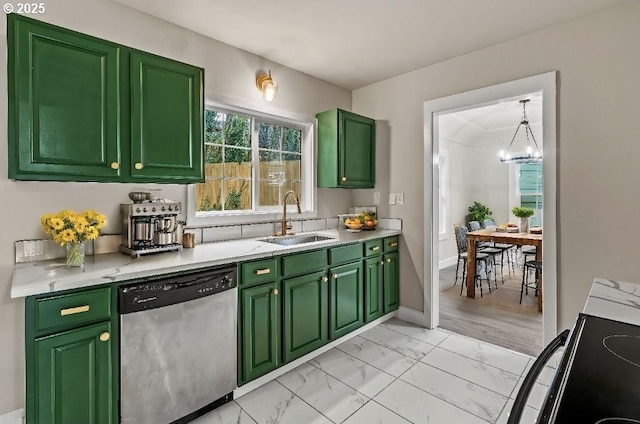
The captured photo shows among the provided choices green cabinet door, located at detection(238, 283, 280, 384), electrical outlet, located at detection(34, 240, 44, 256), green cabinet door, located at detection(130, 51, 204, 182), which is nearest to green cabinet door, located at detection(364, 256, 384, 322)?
green cabinet door, located at detection(238, 283, 280, 384)

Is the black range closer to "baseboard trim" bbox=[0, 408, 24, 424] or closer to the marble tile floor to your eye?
the marble tile floor

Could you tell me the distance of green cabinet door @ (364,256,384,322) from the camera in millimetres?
3066

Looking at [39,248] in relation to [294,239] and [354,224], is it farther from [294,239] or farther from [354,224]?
[354,224]

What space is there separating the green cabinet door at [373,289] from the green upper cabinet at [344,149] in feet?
2.75

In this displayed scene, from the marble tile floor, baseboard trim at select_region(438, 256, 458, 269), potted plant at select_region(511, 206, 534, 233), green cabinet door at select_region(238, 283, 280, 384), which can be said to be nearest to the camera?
the marble tile floor

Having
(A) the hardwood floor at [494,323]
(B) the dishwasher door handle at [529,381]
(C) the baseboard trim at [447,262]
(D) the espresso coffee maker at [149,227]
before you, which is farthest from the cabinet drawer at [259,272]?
(C) the baseboard trim at [447,262]

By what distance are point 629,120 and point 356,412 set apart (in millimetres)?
2598

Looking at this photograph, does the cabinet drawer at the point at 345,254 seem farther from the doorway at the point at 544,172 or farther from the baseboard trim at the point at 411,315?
the baseboard trim at the point at 411,315

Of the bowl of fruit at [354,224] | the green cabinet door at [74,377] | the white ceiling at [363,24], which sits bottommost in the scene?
the green cabinet door at [74,377]

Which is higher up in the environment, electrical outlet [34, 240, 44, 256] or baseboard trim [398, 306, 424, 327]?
electrical outlet [34, 240, 44, 256]

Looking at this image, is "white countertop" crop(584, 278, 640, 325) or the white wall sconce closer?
"white countertop" crop(584, 278, 640, 325)

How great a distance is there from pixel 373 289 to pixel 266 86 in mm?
2108

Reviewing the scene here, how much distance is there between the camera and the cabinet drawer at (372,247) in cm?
305

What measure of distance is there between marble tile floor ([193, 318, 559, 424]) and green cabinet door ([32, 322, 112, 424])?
2.01ft
